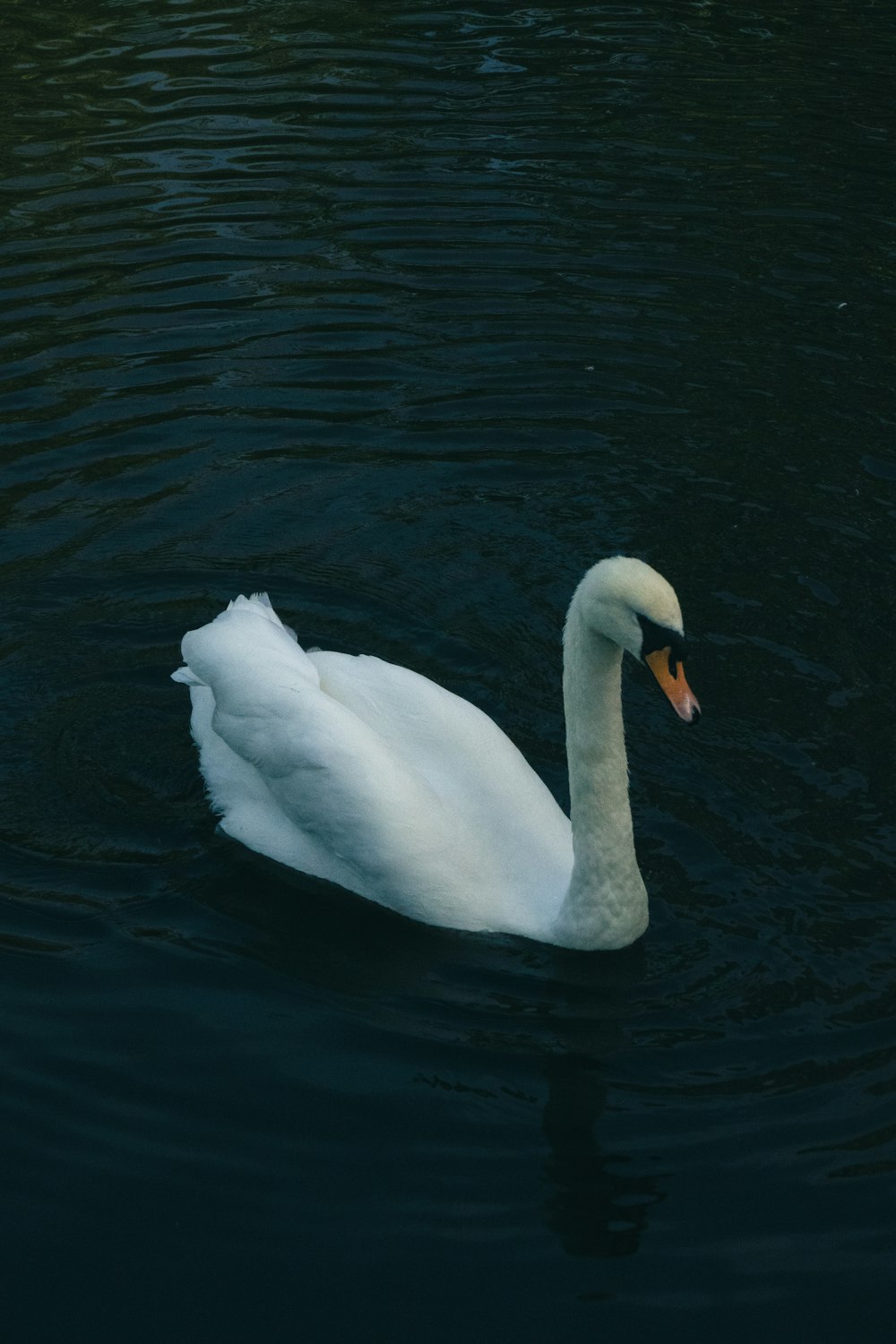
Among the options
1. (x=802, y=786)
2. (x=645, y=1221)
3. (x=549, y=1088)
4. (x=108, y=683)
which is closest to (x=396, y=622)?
(x=108, y=683)

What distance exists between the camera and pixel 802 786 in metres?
7.48

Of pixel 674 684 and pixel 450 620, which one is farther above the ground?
pixel 674 684

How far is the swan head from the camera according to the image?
19.1 feet

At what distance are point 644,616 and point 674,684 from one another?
0.27m

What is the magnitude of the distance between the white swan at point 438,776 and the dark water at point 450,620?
0.21 m

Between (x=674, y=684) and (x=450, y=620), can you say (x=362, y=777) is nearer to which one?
(x=674, y=684)

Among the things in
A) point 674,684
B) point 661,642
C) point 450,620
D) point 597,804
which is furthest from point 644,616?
point 450,620

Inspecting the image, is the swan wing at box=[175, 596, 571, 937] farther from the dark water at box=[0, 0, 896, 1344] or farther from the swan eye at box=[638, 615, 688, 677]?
the swan eye at box=[638, 615, 688, 677]

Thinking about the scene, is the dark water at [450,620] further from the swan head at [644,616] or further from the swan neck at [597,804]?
the swan head at [644,616]

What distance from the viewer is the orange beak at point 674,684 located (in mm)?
5902

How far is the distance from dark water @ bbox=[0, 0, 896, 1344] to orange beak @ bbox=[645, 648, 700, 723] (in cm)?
120

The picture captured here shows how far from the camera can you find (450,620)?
29.3ft

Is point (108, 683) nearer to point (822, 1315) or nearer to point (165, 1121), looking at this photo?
point (165, 1121)

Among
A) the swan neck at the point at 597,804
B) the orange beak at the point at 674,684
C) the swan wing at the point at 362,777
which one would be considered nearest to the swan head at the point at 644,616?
the orange beak at the point at 674,684
